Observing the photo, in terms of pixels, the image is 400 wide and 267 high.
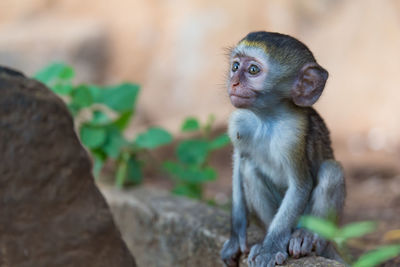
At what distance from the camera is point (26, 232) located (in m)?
3.91

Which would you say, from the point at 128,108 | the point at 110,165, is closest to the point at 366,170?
the point at 110,165

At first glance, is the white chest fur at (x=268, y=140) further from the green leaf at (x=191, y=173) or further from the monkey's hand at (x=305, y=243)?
the green leaf at (x=191, y=173)

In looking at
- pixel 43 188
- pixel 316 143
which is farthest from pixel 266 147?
pixel 43 188

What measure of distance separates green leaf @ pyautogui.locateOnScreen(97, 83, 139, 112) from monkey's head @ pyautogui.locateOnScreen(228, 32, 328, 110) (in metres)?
2.07

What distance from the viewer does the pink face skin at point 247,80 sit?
435cm

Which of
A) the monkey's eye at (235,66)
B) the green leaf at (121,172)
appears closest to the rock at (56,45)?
the green leaf at (121,172)

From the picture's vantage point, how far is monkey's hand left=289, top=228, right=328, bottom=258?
166 inches

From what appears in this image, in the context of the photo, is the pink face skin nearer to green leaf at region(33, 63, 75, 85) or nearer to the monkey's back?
the monkey's back

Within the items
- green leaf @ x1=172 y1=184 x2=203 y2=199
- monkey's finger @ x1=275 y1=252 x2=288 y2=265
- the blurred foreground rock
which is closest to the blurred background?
green leaf @ x1=172 y1=184 x2=203 y2=199

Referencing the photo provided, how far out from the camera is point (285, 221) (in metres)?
4.33

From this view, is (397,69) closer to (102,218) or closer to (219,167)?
(219,167)

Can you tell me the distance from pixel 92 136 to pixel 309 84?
260 cm

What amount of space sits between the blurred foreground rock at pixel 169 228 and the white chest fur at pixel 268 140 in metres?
0.59

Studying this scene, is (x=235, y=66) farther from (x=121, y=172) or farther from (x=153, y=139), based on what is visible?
(x=121, y=172)
